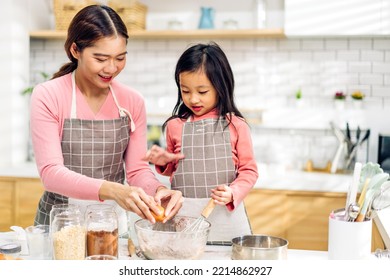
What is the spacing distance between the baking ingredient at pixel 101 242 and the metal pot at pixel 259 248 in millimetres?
352

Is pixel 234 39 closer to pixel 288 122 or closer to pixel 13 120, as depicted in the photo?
pixel 288 122

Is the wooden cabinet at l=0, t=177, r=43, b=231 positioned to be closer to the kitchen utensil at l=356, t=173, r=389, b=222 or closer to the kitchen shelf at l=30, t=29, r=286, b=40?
the kitchen shelf at l=30, t=29, r=286, b=40

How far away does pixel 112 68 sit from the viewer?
201cm

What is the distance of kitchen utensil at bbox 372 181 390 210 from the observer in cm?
172

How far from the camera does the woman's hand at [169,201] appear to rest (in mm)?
1758

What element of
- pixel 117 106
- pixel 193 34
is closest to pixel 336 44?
pixel 193 34

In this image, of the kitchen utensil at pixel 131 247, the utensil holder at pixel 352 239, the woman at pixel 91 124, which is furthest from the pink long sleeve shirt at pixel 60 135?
the utensil holder at pixel 352 239

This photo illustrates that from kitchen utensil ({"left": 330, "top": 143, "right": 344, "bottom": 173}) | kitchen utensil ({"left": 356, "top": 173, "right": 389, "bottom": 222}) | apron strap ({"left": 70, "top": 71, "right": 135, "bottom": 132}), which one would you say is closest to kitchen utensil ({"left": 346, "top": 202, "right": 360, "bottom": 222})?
kitchen utensil ({"left": 356, "top": 173, "right": 389, "bottom": 222})

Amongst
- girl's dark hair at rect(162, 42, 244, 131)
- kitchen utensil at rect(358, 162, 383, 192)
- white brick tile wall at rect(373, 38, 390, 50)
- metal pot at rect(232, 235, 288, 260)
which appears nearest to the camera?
metal pot at rect(232, 235, 288, 260)

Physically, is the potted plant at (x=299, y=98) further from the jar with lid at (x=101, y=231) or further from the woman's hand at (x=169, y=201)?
the jar with lid at (x=101, y=231)

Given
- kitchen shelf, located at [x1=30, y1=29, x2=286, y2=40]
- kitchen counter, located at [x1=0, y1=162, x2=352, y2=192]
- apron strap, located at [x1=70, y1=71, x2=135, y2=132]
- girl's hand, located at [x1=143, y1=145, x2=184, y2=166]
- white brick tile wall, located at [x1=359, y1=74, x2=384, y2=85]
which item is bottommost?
kitchen counter, located at [x1=0, y1=162, x2=352, y2=192]

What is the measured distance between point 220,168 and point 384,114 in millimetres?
2605

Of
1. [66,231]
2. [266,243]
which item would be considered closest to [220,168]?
[266,243]

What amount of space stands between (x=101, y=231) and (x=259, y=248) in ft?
1.47
